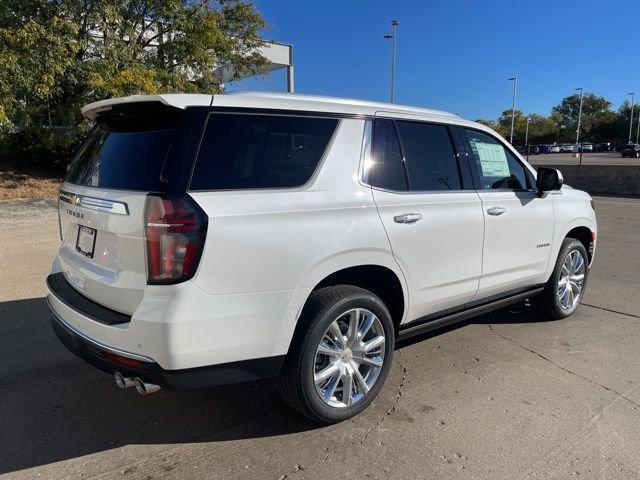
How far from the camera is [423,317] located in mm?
3629

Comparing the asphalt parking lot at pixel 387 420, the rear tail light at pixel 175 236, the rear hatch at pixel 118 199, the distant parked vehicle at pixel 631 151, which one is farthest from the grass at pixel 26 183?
the distant parked vehicle at pixel 631 151

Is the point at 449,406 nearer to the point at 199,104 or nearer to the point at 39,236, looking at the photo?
the point at 199,104

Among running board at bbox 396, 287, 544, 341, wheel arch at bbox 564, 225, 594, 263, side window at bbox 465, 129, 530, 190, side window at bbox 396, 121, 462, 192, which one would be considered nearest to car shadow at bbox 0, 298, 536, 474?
running board at bbox 396, 287, 544, 341

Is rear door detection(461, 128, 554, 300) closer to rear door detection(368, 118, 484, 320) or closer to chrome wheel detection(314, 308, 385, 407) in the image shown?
rear door detection(368, 118, 484, 320)

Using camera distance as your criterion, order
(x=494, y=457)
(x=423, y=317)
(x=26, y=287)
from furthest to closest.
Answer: (x=26, y=287) < (x=423, y=317) < (x=494, y=457)

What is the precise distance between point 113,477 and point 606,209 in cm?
1513

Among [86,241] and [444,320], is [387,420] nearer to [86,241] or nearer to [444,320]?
[444,320]

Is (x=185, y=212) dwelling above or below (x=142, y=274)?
above

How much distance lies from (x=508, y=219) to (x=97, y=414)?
3.29 m

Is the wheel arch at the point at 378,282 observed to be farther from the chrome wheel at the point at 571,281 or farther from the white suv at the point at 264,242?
the chrome wheel at the point at 571,281

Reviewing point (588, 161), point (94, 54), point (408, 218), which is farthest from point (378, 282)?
point (588, 161)

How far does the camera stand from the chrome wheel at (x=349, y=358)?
3021mm

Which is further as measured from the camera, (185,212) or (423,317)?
(423,317)

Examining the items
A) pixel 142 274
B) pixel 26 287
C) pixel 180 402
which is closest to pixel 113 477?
pixel 180 402
